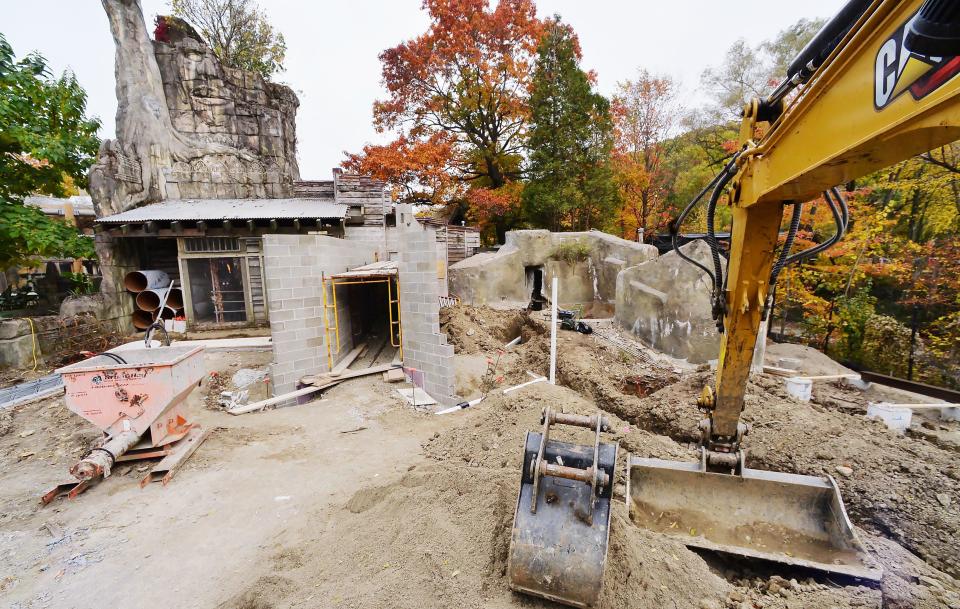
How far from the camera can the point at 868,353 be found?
408 inches

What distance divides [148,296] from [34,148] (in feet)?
14.2

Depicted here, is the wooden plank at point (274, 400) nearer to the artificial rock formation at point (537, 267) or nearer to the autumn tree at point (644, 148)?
the artificial rock formation at point (537, 267)

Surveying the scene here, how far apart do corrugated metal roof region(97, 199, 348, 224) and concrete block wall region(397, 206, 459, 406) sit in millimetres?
5078

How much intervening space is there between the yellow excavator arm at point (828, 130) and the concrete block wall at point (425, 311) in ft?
14.7

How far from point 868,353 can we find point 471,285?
1179 cm

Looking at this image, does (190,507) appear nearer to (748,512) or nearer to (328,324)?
(328,324)

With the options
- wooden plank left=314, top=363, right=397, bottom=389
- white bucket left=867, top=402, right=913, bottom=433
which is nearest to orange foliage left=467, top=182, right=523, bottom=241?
wooden plank left=314, top=363, right=397, bottom=389

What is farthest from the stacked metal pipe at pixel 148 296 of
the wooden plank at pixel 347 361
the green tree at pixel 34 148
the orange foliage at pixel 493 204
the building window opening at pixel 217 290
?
the orange foliage at pixel 493 204

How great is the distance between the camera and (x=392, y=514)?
346 cm

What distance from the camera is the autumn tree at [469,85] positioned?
17.5m

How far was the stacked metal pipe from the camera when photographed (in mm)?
11227

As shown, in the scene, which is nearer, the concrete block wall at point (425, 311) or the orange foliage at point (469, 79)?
the concrete block wall at point (425, 311)

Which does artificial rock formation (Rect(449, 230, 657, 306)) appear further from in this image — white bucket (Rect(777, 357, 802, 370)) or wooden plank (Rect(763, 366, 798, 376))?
wooden plank (Rect(763, 366, 798, 376))

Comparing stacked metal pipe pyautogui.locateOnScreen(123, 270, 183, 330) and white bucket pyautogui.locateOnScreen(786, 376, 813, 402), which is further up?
stacked metal pipe pyautogui.locateOnScreen(123, 270, 183, 330)
